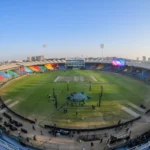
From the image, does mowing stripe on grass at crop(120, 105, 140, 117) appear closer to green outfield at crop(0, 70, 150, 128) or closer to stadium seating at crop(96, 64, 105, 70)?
green outfield at crop(0, 70, 150, 128)

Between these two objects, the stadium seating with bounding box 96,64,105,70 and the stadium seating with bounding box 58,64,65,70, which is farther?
the stadium seating with bounding box 58,64,65,70

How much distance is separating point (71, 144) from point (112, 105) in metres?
19.9

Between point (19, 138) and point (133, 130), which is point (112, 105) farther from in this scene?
point (19, 138)

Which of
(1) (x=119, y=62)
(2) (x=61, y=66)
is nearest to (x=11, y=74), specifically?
(2) (x=61, y=66)

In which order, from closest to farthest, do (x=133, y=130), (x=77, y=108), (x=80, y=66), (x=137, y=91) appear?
1. (x=133, y=130)
2. (x=77, y=108)
3. (x=137, y=91)
4. (x=80, y=66)

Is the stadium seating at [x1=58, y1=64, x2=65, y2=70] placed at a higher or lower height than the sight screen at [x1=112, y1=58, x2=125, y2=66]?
lower

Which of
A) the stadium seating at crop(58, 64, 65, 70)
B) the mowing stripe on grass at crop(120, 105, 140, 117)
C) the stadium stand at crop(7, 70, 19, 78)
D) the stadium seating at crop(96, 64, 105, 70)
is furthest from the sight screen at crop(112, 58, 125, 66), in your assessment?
the mowing stripe on grass at crop(120, 105, 140, 117)

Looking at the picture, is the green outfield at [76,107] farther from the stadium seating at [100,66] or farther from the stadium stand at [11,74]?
the stadium seating at [100,66]

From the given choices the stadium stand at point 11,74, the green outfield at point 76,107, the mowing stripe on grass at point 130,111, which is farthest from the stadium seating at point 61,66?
the mowing stripe on grass at point 130,111

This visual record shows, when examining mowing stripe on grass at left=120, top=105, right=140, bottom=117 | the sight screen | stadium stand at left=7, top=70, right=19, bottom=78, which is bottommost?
mowing stripe on grass at left=120, top=105, right=140, bottom=117

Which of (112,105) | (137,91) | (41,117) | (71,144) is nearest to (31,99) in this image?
(41,117)

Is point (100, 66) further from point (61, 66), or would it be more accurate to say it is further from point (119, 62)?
point (61, 66)

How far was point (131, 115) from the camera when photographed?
40.8 m

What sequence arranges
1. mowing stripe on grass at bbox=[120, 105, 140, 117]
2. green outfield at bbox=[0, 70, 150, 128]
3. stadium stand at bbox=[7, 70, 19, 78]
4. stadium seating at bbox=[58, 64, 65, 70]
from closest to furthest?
1. green outfield at bbox=[0, 70, 150, 128]
2. mowing stripe on grass at bbox=[120, 105, 140, 117]
3. stadium stand at bbox=[7, 70, 19, 78]
4. stadium seating at bbox=[58, 64, 65, 70]
